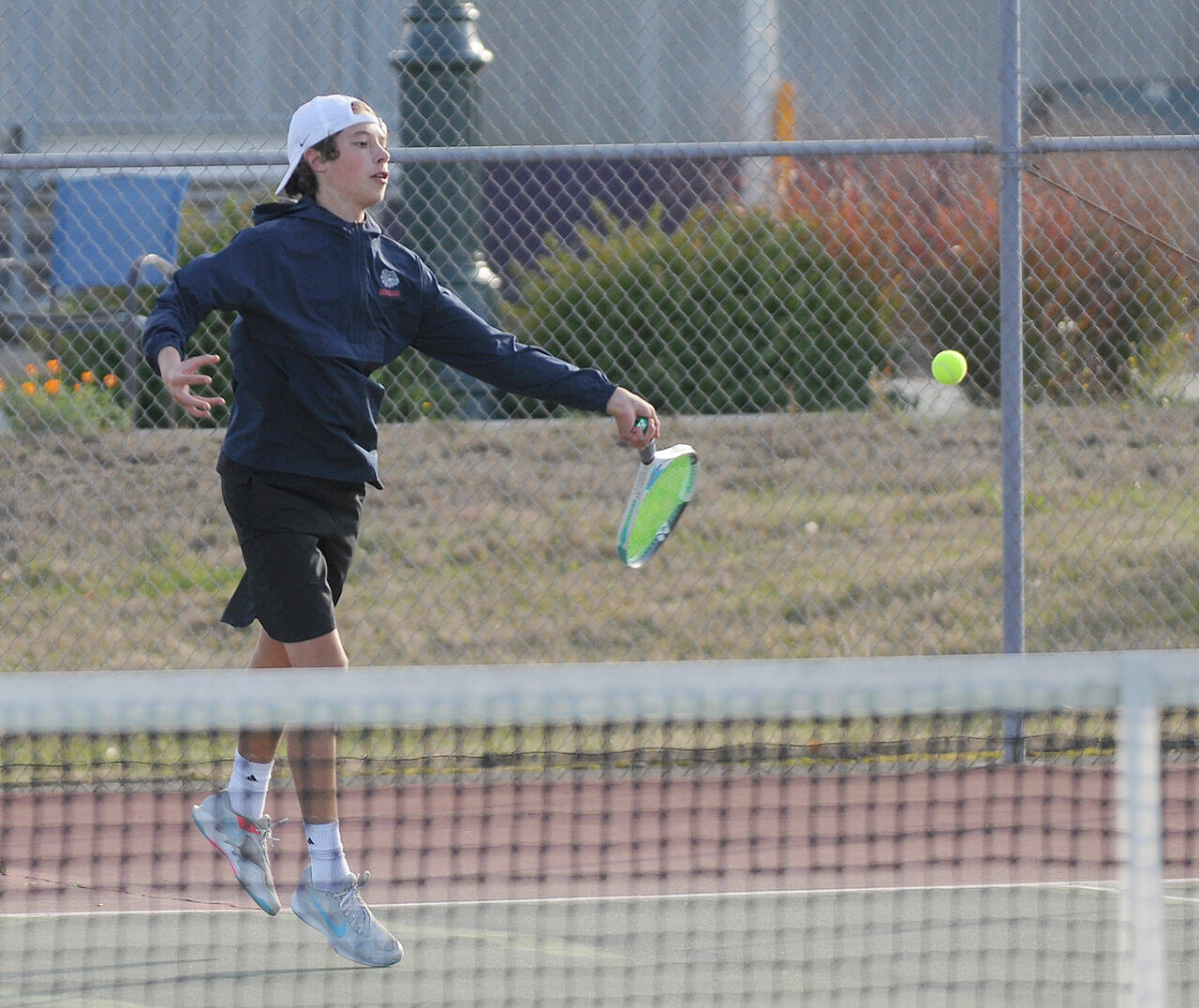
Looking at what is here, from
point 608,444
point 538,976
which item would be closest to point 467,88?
point 608,444

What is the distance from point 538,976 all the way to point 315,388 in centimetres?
125

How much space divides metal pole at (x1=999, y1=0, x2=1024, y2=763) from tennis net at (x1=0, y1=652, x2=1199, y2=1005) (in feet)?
1.21

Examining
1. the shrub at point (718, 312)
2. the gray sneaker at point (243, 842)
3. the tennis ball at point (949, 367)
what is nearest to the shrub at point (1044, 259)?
the shrub at point (718, 312)

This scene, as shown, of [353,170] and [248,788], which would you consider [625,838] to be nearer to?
[248,788]

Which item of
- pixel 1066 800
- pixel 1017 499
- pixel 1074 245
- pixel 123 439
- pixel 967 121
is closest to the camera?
pixel 1066 800

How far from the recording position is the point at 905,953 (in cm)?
369

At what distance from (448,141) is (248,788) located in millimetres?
3919

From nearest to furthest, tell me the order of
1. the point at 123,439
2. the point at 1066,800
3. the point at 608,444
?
the point at 1066,800 < the point at 123,439 < the point at 608,444

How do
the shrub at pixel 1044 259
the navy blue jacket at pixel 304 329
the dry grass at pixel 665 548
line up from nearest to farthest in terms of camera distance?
the navy blue jacket at pixel 304 329 < the dry grass at pixel 665 548 < the shrub at pixel 1044 259

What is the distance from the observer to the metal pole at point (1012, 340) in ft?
17.5

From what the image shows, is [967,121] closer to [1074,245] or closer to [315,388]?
[1074,245]

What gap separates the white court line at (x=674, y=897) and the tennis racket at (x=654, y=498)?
2.51 ft

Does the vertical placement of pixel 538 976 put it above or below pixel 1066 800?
below

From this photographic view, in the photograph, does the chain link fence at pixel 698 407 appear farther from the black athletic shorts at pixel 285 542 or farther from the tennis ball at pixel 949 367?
the black athletic shorts at pixel 285 542
